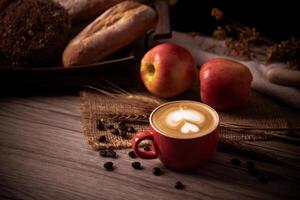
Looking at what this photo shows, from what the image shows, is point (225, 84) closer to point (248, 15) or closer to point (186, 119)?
point (186, 119)

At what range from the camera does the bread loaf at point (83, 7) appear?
1.32 m

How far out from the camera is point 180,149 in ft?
2.98

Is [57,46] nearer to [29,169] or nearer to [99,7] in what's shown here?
[99,7]

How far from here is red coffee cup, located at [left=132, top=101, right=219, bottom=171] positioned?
2.95 feet

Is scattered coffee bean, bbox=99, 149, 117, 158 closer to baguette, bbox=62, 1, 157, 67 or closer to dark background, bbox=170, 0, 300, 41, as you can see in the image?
baguette, bbox=62, 1, 157, 67

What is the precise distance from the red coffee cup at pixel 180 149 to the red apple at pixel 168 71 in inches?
9.3

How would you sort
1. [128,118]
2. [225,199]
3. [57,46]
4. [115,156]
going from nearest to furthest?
[225,199] < [115,156] < [128,118] < [57,46]

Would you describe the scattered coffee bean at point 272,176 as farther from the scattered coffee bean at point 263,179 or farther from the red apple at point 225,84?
the red apple at point 225,84

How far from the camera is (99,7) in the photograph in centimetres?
134

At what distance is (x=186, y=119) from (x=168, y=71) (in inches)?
10.0

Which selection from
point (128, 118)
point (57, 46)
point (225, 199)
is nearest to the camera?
point (225, 199)

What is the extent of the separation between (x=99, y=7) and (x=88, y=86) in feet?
0.83

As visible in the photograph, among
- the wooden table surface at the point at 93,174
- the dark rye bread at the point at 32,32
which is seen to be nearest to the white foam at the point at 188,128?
the wooden table surface at the point at 93,174

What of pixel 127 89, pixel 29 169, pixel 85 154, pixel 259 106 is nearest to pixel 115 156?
pixel 85 154
